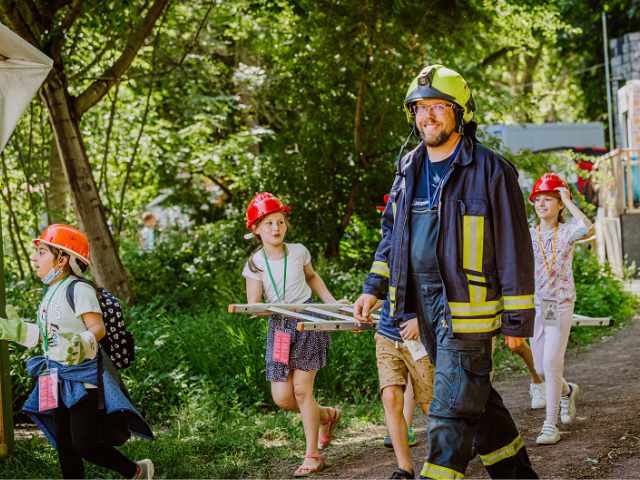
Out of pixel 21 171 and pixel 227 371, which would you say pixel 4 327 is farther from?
pixel 21 171

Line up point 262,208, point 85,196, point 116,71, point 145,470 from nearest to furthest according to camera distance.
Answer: point 145,470 < point 262,208 < point 85,196 < point 116,71

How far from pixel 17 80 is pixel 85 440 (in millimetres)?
2158

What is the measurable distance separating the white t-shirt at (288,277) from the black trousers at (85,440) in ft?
4.98

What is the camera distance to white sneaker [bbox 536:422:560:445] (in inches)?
251

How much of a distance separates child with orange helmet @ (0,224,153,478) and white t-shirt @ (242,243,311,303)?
4.54 feet

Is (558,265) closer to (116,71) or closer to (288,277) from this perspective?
(288,277)

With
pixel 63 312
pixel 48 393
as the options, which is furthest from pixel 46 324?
pixel 48 393

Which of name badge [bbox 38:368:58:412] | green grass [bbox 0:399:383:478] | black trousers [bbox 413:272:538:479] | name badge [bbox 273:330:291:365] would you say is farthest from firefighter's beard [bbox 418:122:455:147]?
green grass [bbox 0:399:383:478]

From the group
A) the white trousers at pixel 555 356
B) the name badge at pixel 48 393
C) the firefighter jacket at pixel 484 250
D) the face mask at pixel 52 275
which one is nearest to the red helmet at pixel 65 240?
the face mask at pixel 52 275

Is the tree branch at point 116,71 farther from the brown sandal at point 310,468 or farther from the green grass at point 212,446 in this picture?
the brown sandal at point 310,468

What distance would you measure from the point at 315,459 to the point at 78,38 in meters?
7.37

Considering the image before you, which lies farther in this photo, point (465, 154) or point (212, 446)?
point (212, 446)

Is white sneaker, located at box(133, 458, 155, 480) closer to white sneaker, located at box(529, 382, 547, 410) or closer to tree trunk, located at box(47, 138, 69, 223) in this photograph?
white sneaker, located at box(529, 382, 547, 410)

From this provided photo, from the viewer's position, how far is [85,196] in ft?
34.7
